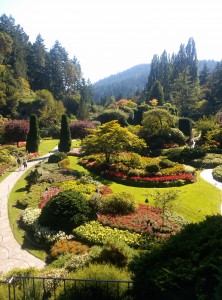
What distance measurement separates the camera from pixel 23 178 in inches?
998

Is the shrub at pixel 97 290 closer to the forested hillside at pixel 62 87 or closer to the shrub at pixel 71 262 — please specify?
the shrub at pixel 71 262

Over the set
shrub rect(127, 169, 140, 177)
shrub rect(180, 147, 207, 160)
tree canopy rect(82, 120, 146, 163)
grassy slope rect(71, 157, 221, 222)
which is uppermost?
tree canopy rect(82, 120, 146, 163)

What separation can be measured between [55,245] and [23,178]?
1330 cm

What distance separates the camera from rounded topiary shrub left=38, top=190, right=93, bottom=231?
14859 millimetres

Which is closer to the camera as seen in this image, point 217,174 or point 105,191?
point 105,191

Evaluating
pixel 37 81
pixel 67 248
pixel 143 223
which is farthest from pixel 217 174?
pixel 37 81

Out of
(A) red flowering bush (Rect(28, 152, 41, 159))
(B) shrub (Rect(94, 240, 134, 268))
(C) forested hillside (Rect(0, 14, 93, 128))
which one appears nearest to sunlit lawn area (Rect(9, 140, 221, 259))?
(B) shrub (Rect(94, 240, 134, 268))

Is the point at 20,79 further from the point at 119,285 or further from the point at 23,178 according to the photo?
the point at 119,285

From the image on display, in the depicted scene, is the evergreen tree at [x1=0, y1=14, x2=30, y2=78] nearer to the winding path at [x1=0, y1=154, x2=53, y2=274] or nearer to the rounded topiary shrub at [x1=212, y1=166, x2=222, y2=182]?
the rounded topiary shrub at [x1=212, y1=166, x2=222, y2=182]

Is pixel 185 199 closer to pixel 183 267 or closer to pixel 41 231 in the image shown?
pixel 41 231

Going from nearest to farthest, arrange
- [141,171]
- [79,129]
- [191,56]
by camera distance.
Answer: [141,171]
[79,129]
[191,56]

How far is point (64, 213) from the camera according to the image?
14.8 m

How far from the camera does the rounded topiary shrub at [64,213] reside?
14859mm

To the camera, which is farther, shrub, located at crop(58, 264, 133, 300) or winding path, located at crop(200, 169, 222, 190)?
winding path, located at crop(200, 169, 222, 190)
